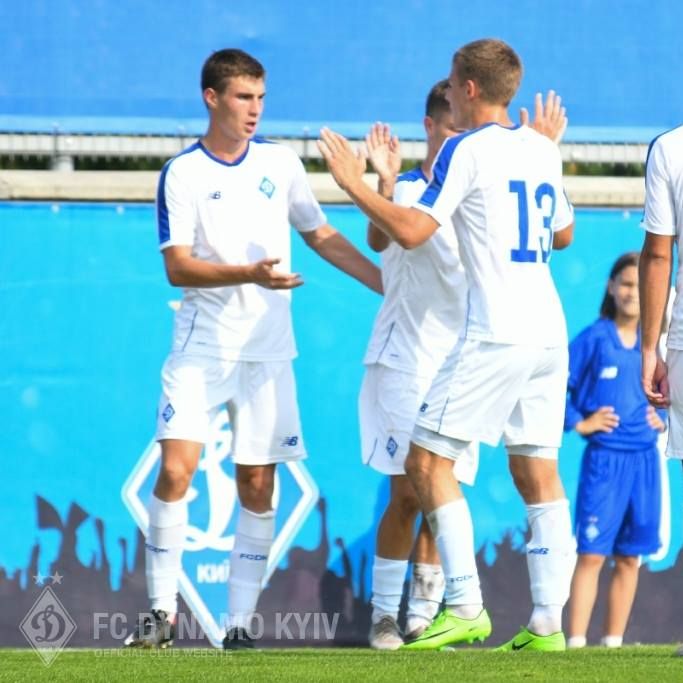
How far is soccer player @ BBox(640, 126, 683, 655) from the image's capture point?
5441 mm

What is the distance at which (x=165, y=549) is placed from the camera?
269 inches

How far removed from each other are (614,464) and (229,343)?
2.30m

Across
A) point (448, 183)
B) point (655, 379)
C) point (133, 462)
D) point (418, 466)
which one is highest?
point (448, 183)

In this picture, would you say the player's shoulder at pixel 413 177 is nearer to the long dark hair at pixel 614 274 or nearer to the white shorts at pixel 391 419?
the white shorts at pixel 391 419

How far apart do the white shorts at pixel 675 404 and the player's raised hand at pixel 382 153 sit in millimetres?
1615

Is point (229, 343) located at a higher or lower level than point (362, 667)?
higher

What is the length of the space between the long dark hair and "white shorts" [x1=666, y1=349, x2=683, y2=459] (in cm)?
277

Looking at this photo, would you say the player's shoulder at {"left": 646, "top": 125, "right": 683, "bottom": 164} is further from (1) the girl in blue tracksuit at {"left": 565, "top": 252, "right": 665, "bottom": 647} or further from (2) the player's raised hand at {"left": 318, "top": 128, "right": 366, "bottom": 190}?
(1) the girl in blue tracksuit at {"left": 565, "top": 252, "right": 665, "bottom": 647}

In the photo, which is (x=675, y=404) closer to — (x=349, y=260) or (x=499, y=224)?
(x=499, y=224)

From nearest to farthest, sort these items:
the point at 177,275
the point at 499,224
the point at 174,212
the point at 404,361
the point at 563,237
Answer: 1. the point at 499,224
2. the point at 563,237
3. the point at 177,275
4. the point at 174,212
5. the point at 404,361

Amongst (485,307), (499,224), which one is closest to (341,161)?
(499,224)

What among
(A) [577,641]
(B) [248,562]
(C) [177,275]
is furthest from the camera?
(A) [577,641]

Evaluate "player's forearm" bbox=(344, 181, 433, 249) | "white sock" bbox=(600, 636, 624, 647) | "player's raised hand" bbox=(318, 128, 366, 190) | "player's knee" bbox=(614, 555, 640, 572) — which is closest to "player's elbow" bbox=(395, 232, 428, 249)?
"player's forearm" bbox=(344, 181, 433, 249)

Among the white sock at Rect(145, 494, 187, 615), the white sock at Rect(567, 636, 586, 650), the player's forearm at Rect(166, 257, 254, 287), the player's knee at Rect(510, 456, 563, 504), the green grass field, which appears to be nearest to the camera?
the green grass field
